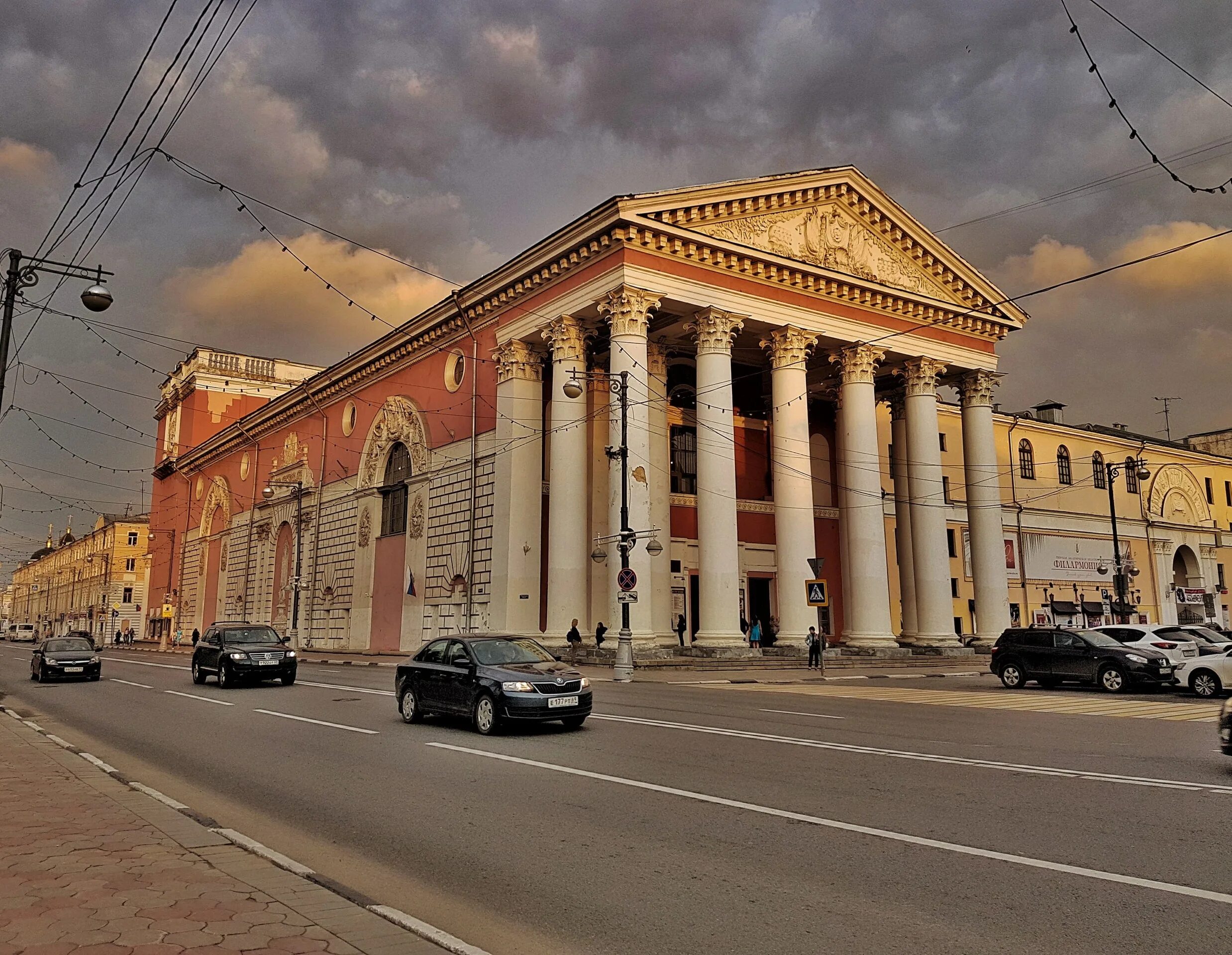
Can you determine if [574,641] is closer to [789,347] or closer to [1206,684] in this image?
[789,347]

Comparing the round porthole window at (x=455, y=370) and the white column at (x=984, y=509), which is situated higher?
the round porthole window at (x=455, y=370)

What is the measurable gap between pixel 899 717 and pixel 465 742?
7200 mm

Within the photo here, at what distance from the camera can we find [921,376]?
118 ft

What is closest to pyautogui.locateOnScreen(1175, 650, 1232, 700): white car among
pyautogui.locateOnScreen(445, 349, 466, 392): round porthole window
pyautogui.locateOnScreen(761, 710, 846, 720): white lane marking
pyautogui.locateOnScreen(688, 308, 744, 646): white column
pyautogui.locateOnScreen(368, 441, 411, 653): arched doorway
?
pyautogui.locateOnScreen(761, 710, 846, 720): white lane marking

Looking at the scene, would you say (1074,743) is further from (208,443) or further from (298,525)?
(208,443)

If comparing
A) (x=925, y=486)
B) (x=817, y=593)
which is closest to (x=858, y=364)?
(x=925, y=486)

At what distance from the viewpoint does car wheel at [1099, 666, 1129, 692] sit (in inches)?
806

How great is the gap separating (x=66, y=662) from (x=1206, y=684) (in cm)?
2883

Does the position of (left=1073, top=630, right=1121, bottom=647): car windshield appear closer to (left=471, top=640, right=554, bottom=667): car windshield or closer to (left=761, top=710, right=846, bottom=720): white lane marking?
(left=761, top=710, right=846, bottom=720): white lane marking

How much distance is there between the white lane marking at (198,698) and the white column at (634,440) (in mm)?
11726

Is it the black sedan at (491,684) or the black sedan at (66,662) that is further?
the black sedan at (66,662)

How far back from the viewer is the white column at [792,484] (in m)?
30.4

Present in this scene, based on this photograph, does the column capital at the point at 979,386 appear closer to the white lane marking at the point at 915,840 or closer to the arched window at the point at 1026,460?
the arched window at the point at 1026,460

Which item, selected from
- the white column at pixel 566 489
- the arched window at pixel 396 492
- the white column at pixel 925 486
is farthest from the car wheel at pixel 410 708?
the arched window at pixel 396 492
